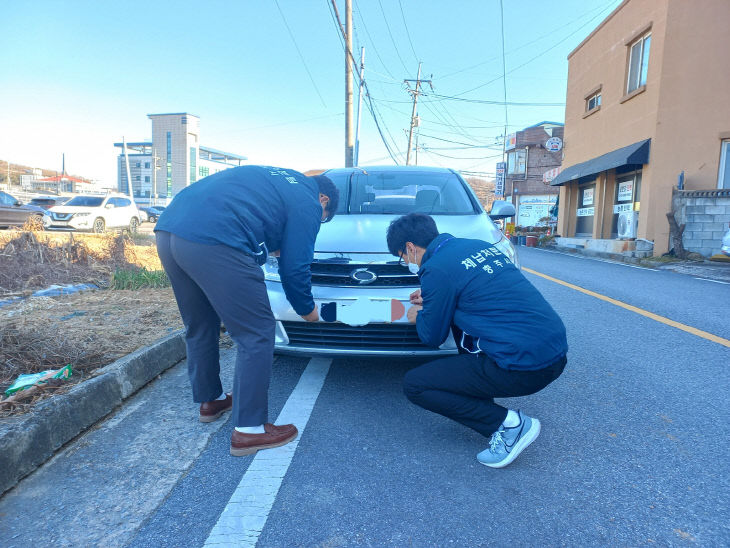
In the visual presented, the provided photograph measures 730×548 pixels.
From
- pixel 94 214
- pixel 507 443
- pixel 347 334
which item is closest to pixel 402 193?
pixel 347 334

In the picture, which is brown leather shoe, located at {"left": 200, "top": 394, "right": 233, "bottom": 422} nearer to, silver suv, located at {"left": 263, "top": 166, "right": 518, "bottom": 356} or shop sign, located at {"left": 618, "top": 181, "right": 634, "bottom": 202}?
silver suv, located at {"left": 263, "top": 166, "right": 518, "bottom": 356}

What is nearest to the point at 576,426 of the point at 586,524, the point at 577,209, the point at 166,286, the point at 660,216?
the point at 586,524

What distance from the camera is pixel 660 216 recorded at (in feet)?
40.4

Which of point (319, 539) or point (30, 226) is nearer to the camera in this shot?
point (319, 539)

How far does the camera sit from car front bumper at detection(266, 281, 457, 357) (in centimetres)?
273

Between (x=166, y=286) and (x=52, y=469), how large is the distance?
4131 mm

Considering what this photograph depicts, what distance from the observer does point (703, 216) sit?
11492 millimetres

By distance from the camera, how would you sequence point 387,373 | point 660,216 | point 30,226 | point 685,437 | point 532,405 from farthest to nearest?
point 660,216 < point 30,226 < point 387,373 < point 532,405 < point 685,437

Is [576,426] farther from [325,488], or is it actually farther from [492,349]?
[325,488]

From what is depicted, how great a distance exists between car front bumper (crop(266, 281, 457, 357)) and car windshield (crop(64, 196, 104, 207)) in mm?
16113

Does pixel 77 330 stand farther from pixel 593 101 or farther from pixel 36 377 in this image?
pixel 593 101

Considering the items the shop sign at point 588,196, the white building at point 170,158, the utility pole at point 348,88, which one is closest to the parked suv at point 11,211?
the utility pole at point 348,88

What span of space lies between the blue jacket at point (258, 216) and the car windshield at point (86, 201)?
53.7 feet

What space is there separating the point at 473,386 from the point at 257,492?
3.49 ft
